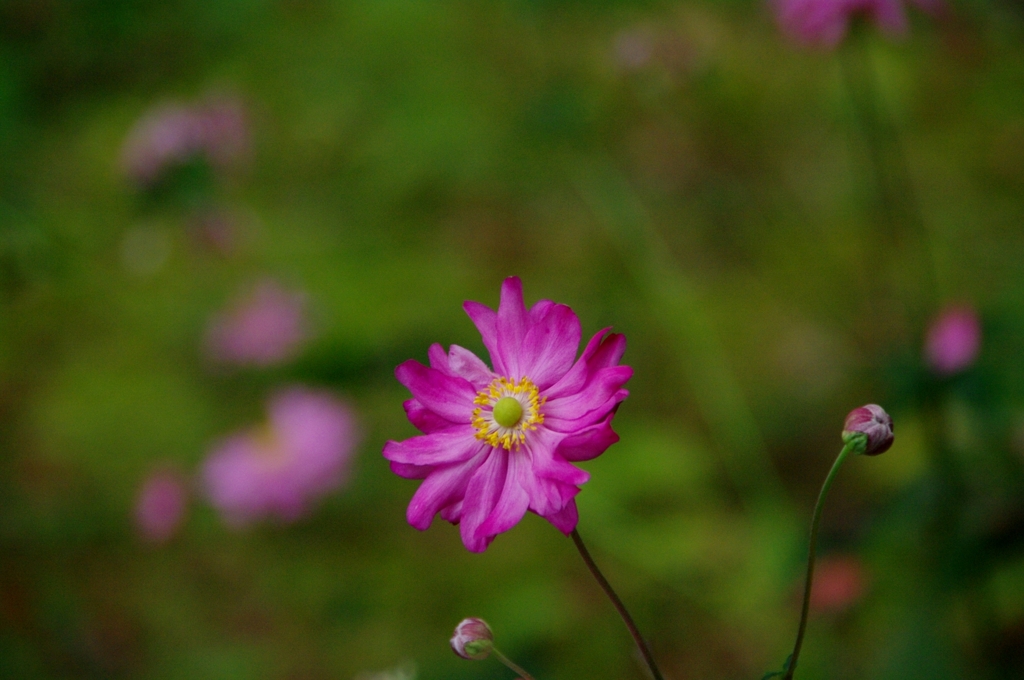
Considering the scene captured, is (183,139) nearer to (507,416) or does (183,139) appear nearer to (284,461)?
(284,461)

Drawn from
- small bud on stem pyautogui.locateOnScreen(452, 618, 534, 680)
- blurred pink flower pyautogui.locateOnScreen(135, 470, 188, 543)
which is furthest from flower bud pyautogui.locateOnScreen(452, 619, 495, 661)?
blurred pink flower pyautogui.locateOnScreen(135, 470, 188, 543)

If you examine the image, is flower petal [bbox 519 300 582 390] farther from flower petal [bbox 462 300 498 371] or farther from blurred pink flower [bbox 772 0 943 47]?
blurred pink flower [bbox 772 0 943 47]

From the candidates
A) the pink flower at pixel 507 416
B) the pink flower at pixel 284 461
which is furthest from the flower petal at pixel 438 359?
the pink flower at pixel 284 461

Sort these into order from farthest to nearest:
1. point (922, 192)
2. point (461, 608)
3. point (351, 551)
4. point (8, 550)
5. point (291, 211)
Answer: point (291, 211) → point (922, 192) → point (8, 550) → point (351, 551) → point (461, 608)

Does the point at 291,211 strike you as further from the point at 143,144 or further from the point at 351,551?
the point at 351,551

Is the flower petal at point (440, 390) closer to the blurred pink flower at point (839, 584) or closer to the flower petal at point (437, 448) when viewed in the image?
the flower petal at point (437, 448)

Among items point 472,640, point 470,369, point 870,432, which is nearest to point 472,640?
point 472,640

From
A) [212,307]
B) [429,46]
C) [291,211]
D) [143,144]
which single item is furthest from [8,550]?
[429,46]
